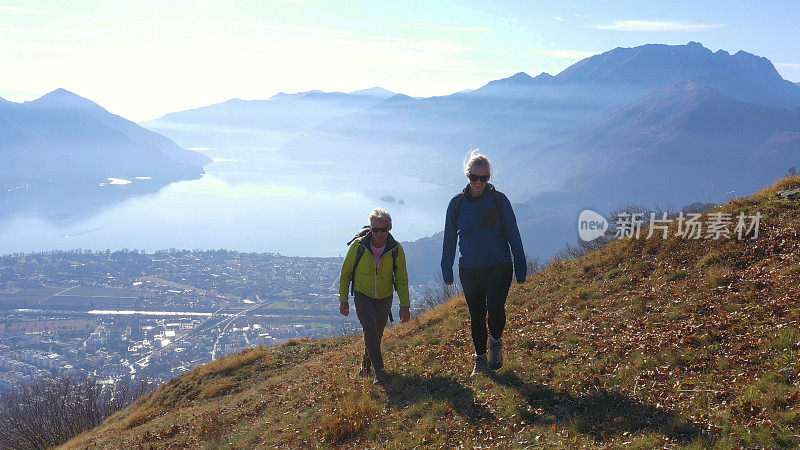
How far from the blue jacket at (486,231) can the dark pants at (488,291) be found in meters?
0.11

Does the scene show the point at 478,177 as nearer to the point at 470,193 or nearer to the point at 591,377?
the point at 470,193

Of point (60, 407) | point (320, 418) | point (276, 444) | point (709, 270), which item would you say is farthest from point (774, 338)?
point (60, 407)

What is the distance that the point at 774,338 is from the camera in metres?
6.46

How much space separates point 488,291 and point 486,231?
2.72 feet

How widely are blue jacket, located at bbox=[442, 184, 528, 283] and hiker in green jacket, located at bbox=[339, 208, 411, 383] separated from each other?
1.27m

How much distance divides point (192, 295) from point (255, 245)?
249 ft

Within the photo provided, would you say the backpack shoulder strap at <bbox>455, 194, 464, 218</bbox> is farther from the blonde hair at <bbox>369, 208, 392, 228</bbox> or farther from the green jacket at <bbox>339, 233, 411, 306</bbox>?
the green jacket at <bbox>339, 233, 411, 306</bbox>

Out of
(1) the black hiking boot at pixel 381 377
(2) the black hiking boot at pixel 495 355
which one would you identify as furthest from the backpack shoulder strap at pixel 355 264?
(2) the black hiking boot at pixel 495 355

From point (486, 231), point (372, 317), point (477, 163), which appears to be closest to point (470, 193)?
point (477, 163)

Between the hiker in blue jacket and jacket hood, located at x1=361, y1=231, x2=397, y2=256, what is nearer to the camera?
the hiker in blue jacket

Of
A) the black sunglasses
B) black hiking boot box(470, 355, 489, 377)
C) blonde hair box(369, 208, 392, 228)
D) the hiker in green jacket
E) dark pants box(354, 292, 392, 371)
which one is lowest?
black hiking boot box(470, 355, 489, 377)

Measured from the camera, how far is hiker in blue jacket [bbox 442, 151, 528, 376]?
665 centimetres

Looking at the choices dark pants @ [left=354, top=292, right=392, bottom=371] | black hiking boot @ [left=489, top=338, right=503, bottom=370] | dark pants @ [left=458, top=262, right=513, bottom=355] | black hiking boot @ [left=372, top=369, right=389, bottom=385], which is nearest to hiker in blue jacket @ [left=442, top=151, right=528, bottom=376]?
dark pants @ [left=458, top=262, right=513, bottom=355]

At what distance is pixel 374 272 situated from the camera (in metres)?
7.89
